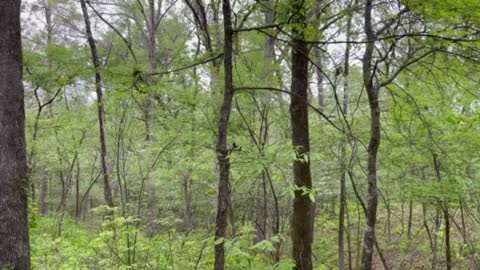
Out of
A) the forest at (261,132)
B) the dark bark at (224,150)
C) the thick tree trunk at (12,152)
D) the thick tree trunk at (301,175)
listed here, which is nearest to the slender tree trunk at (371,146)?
the forest at (261,132)

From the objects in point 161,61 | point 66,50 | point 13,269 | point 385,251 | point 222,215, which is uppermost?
point 161,61

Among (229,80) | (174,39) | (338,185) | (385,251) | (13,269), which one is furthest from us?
(174,39)

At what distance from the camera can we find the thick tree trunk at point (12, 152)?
3.77 m

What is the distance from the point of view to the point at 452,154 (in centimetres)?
639

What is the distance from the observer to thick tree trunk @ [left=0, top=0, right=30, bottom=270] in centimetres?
377

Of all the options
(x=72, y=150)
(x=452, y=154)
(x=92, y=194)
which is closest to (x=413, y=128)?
(x=452, y=154)

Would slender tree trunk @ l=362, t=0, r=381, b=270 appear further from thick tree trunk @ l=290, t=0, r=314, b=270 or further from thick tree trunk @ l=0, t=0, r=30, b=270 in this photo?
thick tree trunk @ l=0, t=0, r=30, b=270

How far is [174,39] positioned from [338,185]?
35.6 feet

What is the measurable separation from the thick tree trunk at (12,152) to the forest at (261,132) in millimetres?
14

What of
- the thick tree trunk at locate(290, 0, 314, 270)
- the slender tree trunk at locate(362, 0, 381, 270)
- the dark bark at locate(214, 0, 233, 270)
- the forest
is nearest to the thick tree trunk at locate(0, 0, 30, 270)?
the forest

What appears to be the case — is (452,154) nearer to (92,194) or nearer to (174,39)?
(174,39)

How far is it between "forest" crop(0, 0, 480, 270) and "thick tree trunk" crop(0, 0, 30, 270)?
14 mm

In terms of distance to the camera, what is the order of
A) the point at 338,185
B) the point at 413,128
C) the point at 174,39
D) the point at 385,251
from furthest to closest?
1. the point at 174,39
2. the point at 385,251
3. the point at 338,185
4. the point at 413,128

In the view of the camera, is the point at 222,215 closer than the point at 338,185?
Yes
